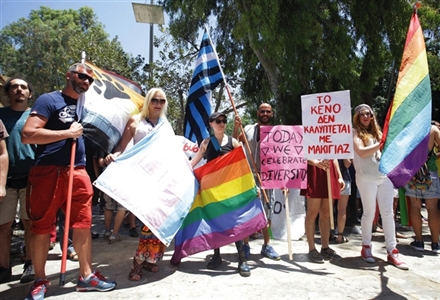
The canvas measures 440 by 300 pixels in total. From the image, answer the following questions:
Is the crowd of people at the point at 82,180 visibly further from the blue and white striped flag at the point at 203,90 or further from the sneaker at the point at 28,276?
the blue and white striped flag at the point at 203,90

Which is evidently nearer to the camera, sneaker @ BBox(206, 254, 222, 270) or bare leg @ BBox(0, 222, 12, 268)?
bare leg @ BBox(0, 222, 12, 268)

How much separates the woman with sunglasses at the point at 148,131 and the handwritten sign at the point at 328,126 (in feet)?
5.99

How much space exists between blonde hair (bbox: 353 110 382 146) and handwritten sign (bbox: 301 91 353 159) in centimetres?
29

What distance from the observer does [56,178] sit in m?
2.91

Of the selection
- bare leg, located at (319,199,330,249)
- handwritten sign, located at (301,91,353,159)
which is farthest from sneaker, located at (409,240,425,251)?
handwritten sign, located at (301,91,353,159)

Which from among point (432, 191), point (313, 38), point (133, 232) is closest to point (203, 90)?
point (133, 232)

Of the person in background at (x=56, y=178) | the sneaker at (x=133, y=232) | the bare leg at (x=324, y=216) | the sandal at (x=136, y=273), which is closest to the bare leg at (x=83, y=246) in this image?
the person in background at (x=56, y=178)

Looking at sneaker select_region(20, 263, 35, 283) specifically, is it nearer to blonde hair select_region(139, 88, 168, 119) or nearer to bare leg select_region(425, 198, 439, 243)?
blonde hair select_region(139, 88, 168, 119)

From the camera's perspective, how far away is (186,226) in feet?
12.3

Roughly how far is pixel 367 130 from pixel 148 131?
2854mm

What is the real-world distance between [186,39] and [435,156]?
8.37 meters

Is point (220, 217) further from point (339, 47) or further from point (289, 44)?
point (339, 47)

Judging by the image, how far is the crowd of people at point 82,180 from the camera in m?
2.89

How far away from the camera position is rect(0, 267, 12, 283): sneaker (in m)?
3.30
